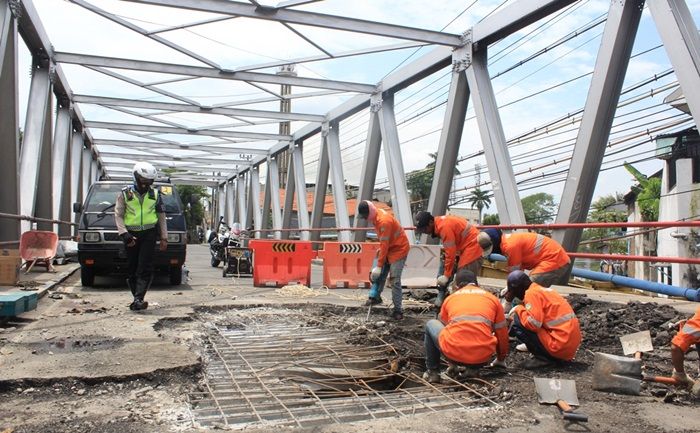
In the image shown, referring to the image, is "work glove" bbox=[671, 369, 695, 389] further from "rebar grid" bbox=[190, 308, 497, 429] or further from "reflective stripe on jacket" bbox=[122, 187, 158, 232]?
"reflective stripe on jacket" bbox=[122, 187, 158, 232]

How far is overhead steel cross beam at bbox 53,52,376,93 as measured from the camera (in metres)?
13.0

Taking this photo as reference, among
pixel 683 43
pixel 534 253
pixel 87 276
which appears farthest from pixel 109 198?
pixel 683 43

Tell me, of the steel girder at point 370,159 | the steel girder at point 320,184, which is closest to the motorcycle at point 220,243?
the steel girder at point 320,184

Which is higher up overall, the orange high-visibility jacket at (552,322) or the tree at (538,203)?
the tree at (538,203)

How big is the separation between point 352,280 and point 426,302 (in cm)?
267

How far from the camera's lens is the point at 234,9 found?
10.2 metres

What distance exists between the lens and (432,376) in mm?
4680

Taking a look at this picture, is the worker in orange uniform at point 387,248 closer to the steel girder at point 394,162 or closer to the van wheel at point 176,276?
the van wheel at point 176,276

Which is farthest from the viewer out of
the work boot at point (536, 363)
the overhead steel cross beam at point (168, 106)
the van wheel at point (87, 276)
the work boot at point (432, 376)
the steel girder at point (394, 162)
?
the overhead steel cross beam at point (168, 106)

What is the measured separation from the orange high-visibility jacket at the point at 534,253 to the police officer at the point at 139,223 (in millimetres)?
4439

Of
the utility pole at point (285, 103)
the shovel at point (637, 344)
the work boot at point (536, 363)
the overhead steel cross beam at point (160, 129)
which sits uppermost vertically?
the utility pole at point (285, 103)

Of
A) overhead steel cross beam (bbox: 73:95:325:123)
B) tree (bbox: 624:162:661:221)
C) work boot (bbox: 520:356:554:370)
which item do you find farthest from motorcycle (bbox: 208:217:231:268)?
tree (bbox: 624:162:661:221)

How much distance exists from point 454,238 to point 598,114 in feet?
9.79

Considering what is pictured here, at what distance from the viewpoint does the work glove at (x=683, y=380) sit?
4.07m
